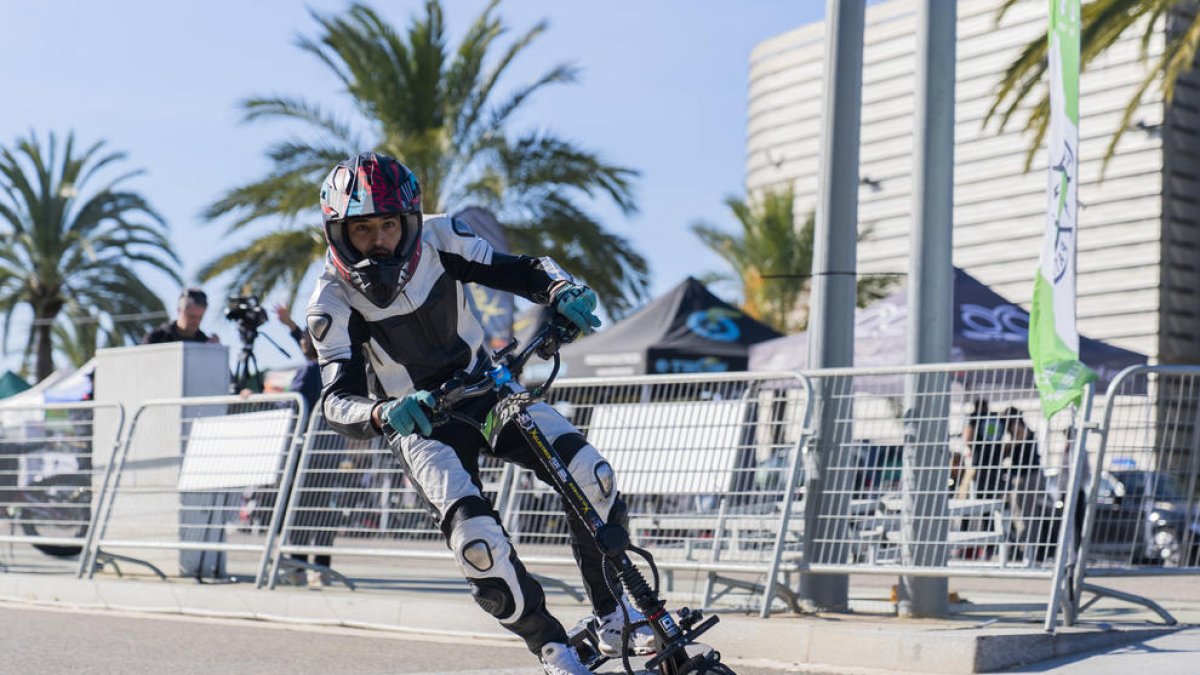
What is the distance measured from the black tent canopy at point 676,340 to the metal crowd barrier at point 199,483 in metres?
8.18

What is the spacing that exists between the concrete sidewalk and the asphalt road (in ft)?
0.55

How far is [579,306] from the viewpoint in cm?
504

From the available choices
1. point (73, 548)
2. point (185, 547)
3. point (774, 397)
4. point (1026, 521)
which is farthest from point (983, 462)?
point (73, 548)

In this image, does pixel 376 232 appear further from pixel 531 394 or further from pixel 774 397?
pixel 774 397

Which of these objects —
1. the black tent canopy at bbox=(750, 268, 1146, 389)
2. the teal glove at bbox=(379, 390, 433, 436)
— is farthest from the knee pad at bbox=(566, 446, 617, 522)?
the black tent canopy at bbox=(750, 268, 1146, 389)

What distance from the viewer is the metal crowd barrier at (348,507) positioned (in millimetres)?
9375

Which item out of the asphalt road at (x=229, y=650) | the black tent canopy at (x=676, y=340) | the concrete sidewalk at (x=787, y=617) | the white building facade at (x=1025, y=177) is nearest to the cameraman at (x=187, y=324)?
the concrete sidewalk at (x=787, y=617)

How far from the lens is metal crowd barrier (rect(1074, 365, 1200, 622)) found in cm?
713

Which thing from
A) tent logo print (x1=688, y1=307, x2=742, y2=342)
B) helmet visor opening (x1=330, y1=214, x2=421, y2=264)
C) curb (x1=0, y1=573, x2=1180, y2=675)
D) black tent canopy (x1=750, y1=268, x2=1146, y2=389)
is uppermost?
tent logo print (x1=688, y1=307, x2=742, y2=342)

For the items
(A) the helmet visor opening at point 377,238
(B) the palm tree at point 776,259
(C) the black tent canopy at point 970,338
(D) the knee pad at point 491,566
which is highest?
(B) the palm tree at point 776,259

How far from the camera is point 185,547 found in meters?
10.2

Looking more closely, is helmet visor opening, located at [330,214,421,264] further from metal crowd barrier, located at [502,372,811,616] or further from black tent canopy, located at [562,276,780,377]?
black tent canopy, located at [562,276,780,377]

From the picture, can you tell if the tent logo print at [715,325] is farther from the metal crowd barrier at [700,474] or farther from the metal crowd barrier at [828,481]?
the metal crowd barrier at [700,474]

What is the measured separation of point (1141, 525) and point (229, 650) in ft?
14.5
